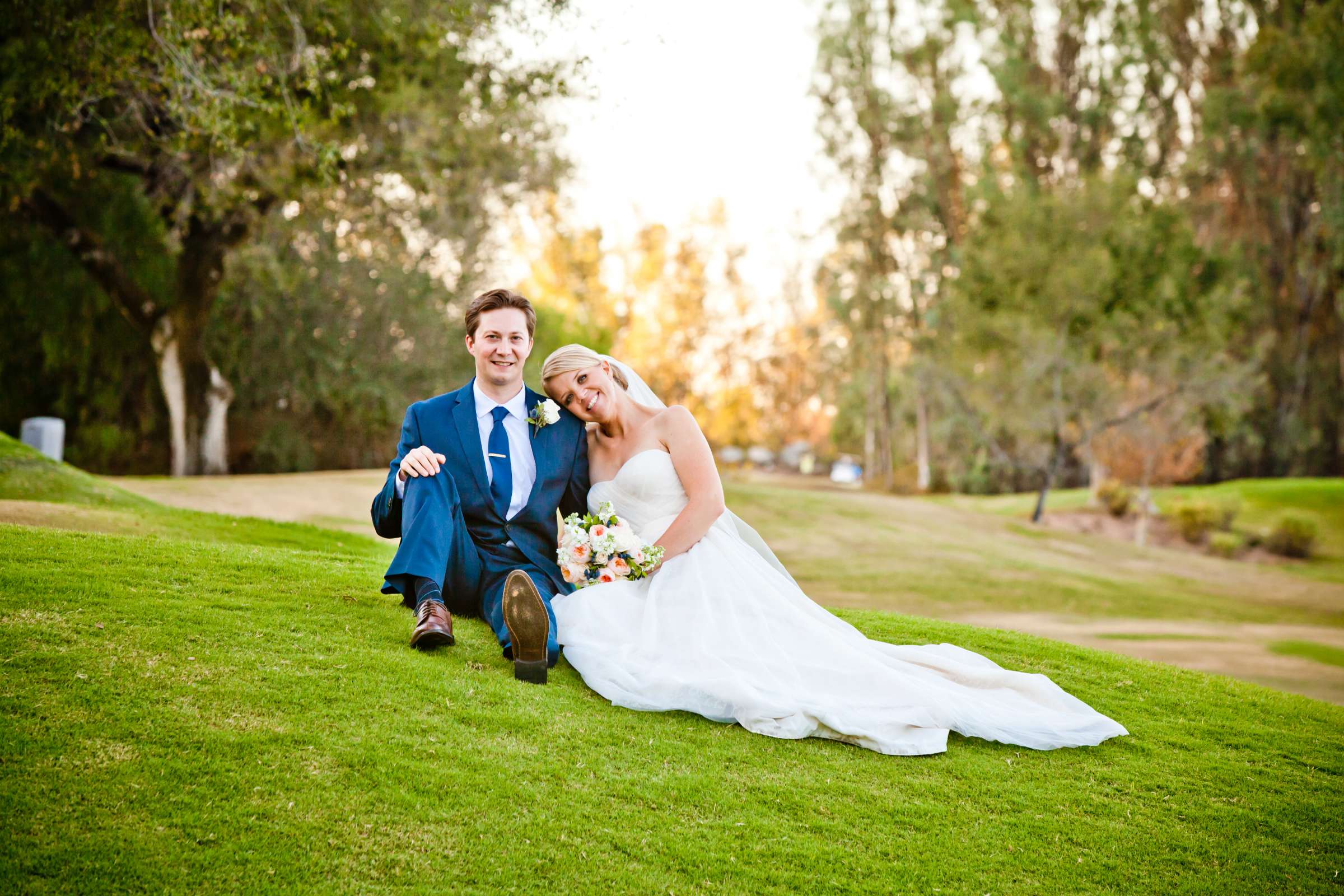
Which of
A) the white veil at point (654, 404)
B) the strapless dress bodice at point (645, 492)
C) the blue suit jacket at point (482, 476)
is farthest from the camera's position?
the white veil at point (654, 404)

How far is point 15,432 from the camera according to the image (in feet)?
71.2

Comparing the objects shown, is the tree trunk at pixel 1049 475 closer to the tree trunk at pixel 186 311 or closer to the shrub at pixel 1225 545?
the shrub at pixel 1225 545

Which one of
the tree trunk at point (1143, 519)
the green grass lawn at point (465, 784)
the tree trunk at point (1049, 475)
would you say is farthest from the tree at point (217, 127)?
the tree trunk at point (1143, 519)

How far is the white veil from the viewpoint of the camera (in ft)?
19.6

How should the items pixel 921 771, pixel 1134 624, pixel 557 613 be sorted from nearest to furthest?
pixel 921 771 < pixel 557 613 < pixel 1134 624

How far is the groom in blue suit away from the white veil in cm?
48

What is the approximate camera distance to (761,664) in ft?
16.3

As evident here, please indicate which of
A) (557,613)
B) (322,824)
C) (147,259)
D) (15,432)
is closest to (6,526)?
(557,613)

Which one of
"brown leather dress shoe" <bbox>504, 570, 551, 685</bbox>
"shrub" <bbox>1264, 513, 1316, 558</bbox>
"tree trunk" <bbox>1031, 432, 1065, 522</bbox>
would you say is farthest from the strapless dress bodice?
"shrub" <bbox>1264, 513, 1316, 558</bbox>

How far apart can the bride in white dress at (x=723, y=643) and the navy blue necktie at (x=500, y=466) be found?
1.25 feet

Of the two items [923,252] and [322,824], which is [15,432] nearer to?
[322,824]

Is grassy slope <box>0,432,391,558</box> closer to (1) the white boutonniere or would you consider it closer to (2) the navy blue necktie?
(2) the navy blue necktie

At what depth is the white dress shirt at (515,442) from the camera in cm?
542

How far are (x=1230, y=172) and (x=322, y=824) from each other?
4205 cm
